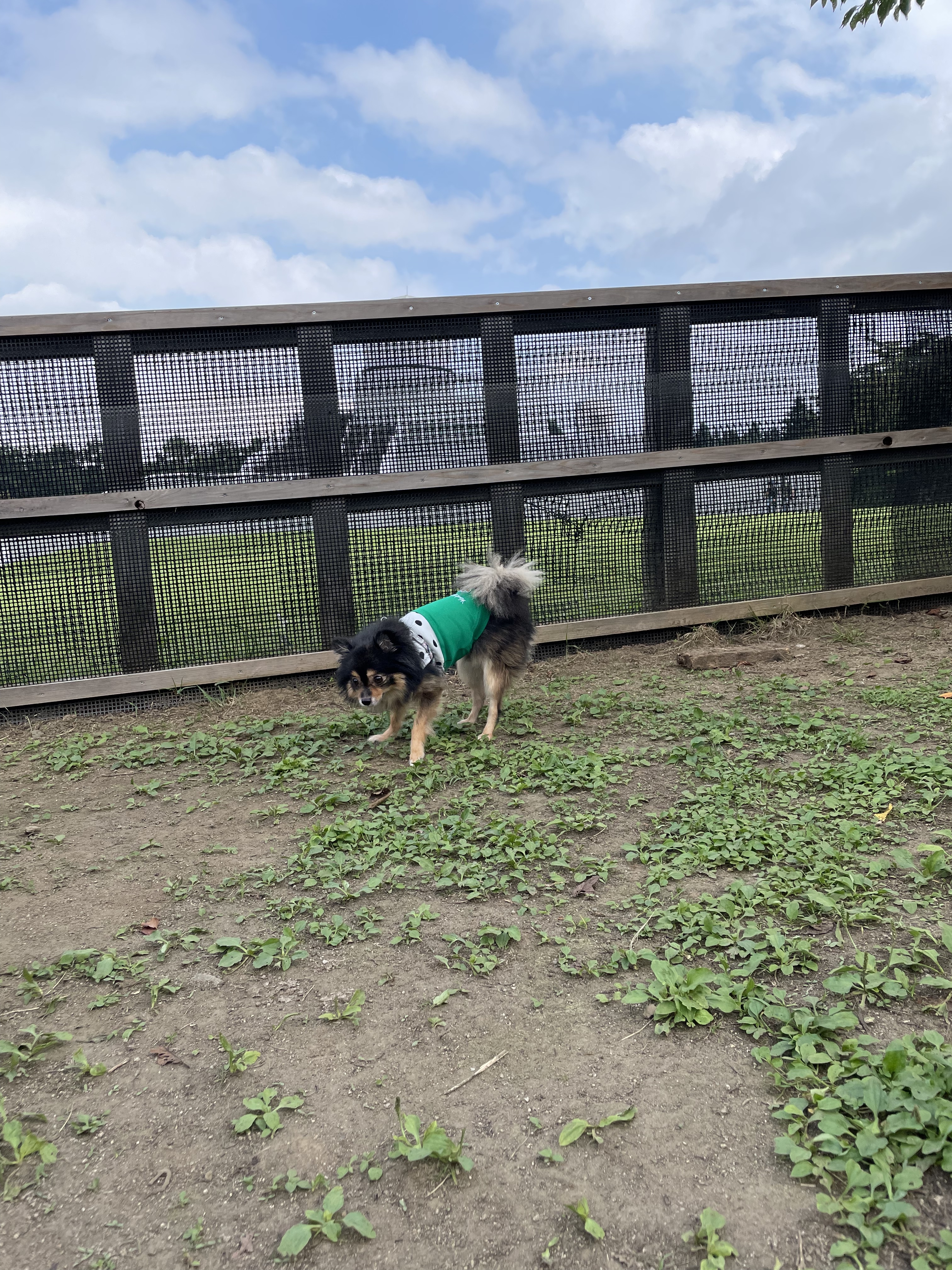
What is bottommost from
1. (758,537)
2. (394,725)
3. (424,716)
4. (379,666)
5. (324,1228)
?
(324,1228)

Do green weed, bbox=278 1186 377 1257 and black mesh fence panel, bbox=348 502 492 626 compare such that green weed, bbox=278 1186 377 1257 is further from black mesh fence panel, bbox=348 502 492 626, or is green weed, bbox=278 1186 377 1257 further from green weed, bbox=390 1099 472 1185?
black mesh fence panel, bbox=348 502 492 626

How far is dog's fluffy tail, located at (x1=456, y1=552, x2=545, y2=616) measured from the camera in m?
5.17

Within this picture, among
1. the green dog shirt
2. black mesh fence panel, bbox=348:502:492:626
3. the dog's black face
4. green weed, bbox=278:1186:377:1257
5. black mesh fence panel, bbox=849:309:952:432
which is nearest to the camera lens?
green weed, bbox=278:1186:377:1257

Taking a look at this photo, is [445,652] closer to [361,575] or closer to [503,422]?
[361,575]

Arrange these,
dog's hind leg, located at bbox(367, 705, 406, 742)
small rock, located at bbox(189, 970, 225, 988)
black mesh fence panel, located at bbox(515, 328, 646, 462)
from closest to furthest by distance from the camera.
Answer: small rock, located at bbox(189, 970, 225, 988), dog's hind leg, located at bbox(367, 705, 406, 742), black mesh fence panel, located at bbox(515, 328, 646, 462)

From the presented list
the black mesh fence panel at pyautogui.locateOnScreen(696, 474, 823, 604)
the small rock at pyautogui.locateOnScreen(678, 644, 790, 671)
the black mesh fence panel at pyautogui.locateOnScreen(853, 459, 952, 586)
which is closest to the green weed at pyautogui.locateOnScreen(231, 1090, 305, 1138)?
the small rock at pyautogui.locateOnScreen(678, 644, 790, 671)

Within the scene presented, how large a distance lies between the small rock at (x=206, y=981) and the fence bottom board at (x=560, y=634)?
138 inches

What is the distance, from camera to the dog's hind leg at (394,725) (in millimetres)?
4996

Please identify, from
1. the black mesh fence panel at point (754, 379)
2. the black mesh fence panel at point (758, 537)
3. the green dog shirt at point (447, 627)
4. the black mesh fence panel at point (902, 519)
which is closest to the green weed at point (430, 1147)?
the green dog shirt at point (447, 627)

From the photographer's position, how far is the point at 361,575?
6223mm

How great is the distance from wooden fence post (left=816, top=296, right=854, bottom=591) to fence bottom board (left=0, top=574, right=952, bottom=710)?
31 centimetres

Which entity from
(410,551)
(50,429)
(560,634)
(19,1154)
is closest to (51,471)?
(50,429)

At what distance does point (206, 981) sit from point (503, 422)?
4.62 metres

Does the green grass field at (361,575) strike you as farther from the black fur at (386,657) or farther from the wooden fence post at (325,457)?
the black fur at (386,657)
